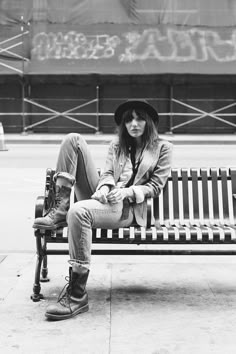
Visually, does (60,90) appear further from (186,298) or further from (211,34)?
(186,298)

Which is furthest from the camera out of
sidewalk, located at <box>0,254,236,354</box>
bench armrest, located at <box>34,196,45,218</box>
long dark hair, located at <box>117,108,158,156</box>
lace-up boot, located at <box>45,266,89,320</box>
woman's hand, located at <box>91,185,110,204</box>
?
long dark hair, located at <box>117,108,158,156</box>

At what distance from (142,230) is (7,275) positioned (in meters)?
1.38

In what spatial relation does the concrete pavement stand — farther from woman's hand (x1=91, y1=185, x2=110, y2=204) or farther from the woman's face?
the woman's face

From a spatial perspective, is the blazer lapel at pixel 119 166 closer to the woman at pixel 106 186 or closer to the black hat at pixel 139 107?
the woman at pixel 106 186

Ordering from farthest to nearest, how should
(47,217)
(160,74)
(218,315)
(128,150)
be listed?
1. (160,74)
2. (128,150)
3. (47,217)
4. (218,315)

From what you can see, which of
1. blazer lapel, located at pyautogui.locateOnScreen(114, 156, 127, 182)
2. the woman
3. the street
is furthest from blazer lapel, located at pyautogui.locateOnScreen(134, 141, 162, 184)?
the street

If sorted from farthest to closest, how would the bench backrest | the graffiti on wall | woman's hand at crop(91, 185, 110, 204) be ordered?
the graffiti on wall < the bench backrest < woman's hand at crop(91, 185, 110, 204)

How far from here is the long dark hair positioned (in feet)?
15.0

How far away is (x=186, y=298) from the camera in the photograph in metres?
4.30

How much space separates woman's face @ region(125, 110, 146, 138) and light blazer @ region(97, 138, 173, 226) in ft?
0.51

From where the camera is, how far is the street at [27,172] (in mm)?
6961

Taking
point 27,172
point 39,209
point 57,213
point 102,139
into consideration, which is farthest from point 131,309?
point 102,139

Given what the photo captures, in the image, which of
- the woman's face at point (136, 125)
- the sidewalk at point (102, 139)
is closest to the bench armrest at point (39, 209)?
the woman's face at point (136, 125)

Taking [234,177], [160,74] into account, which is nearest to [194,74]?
[160,74]
